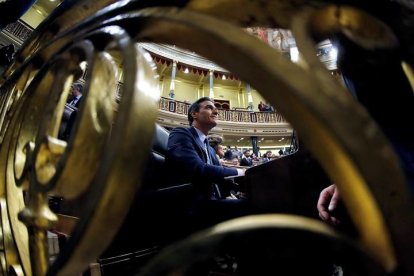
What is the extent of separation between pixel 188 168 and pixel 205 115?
0.64 metres

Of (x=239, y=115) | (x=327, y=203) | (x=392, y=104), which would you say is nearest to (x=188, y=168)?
(x=327, y=203)

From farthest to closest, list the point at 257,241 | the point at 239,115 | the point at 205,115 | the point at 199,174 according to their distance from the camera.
Answer: the point at 239,115 < the point at 205,115 < the point at 199,174 < the point at 257,241

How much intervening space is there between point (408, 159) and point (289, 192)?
2.36ft

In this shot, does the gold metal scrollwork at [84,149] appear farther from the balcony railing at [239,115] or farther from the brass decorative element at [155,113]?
the balcony railing at [239,115]

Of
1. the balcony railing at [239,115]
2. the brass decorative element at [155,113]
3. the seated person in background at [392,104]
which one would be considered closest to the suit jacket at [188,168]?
the seated person in background at [392,104]

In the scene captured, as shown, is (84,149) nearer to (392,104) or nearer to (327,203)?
(392,104)

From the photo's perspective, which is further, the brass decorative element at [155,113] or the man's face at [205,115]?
the man's face at [205,115]

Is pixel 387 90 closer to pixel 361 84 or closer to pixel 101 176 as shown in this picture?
pixel 361 84

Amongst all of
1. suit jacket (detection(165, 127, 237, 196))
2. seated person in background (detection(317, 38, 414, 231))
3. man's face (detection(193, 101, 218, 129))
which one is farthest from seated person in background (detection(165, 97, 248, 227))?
seated person in background (detection(317, 38, 414, 231))

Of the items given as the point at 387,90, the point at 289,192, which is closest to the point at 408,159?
the point at 387,90

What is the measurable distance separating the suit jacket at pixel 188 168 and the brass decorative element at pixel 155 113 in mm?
1169

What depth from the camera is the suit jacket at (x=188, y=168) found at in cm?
150

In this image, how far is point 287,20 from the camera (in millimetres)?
215

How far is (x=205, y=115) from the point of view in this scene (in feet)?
6.68
